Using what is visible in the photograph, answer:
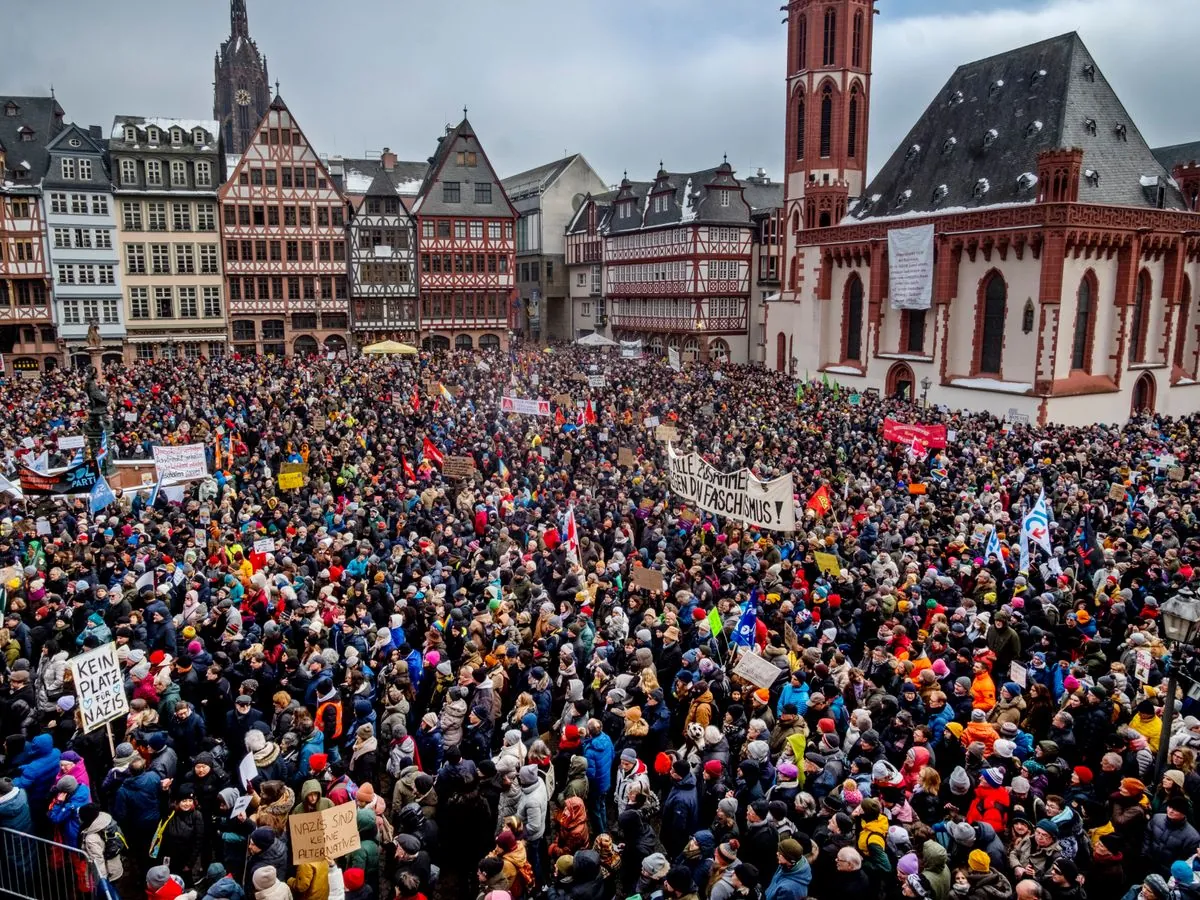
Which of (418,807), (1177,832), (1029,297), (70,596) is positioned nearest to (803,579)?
(1177,832)

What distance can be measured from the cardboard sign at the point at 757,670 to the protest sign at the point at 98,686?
263 inches

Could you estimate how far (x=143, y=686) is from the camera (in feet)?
31.1

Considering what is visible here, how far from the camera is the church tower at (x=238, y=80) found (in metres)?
90.8

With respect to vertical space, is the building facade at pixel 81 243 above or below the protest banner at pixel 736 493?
above

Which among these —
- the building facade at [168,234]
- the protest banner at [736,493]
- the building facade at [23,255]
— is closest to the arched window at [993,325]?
the protest banner at [736,493]

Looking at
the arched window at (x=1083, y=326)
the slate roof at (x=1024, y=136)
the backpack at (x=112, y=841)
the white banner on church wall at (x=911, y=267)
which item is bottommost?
the backpack at (x=112, y=841)

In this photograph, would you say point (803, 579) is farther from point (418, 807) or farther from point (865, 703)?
point (418, 807)

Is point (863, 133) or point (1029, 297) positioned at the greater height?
point (863, 133)

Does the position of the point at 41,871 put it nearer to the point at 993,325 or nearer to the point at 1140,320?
the point at 993,325

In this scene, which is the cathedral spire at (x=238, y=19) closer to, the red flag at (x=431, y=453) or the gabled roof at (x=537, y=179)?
the gabled roof at (x=537, y=179)

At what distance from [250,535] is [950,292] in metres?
32.3

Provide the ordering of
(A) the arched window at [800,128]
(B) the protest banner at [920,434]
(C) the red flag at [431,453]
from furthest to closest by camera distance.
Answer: (A) the arched window at [800,128]
(B) the protest banner at [920,434]
(C) the red flag at [431,453]

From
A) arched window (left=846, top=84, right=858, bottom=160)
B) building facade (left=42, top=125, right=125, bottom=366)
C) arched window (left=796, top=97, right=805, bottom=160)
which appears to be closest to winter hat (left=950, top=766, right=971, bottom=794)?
arched window (left=846, top=84, right=858, bottom=160)

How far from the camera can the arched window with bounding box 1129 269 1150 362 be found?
37531 mm
